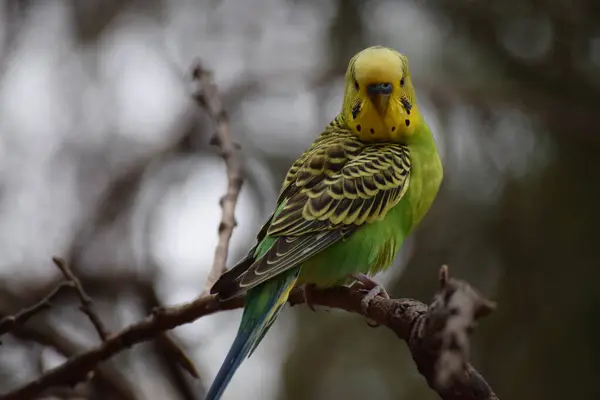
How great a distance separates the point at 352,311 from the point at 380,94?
2.41 feet

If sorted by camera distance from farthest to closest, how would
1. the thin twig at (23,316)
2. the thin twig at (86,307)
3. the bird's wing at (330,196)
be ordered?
the bird's wing at (330,196), the thin twig at (86,307), the thin twig at (23,316)

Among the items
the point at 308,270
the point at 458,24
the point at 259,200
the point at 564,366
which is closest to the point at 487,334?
the point at 564,366

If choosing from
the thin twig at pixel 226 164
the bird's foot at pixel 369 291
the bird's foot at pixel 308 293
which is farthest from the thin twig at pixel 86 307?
the bird's foot at pixel 369 291

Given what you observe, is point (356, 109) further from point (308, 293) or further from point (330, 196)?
point (308, 293)

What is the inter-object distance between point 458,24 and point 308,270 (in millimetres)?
3051

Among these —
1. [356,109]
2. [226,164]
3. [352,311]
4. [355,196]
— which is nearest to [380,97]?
[356,109]

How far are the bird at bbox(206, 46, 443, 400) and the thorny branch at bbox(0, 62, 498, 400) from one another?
A: 0.35 feet

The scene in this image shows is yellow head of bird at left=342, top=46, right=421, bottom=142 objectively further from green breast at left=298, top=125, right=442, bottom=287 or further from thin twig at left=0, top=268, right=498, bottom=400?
thin twig at left=0, top=268, right=498, bottom=400

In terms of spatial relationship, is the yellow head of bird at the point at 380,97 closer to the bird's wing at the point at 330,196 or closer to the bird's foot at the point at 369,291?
the bird's wing at the point at 330,196

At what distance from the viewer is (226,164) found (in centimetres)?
275

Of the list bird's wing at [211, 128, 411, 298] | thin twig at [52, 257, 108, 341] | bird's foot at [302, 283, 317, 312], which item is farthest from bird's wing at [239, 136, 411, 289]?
thin twig at [52, 257, 108, 341]

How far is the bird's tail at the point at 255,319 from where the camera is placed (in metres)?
2.05

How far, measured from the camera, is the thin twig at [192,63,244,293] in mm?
2566

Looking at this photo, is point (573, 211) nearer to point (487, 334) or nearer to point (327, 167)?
point (487, 334)
